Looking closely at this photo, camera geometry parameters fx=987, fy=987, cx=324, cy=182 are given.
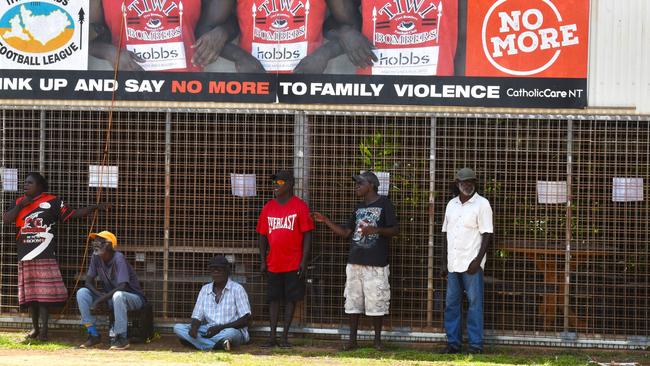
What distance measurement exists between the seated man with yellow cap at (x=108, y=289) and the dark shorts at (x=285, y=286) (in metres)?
1.46

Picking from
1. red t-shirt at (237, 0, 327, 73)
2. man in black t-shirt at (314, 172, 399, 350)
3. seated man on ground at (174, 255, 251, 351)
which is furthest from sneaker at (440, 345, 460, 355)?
red t-shirt at (237, 0, 327, 73)

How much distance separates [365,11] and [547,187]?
9.25 ft

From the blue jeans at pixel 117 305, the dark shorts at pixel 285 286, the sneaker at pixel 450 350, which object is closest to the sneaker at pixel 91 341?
the blue jeans at pixel 117 305

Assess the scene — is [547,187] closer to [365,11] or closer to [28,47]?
[365,11]

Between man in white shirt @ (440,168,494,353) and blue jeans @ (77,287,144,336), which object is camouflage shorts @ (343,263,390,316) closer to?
man in white shirt @ (440,168,494,353)

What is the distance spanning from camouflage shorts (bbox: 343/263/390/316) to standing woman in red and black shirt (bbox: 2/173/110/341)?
3.06 meters

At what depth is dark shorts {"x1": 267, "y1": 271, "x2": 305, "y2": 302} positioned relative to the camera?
427 inches

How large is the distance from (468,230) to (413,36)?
2283 mm

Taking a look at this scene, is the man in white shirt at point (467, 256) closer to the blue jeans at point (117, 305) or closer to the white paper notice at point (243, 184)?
the white paper notice at point (243, 184)

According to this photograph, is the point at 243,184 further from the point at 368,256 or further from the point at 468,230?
the point at 468,230

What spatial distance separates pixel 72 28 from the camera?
11461mm

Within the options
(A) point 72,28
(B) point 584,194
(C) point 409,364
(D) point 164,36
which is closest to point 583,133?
(B) point 584,194

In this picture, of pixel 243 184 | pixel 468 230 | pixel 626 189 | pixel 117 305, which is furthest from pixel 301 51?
pixel 626 189

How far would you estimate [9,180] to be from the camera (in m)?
11.6
